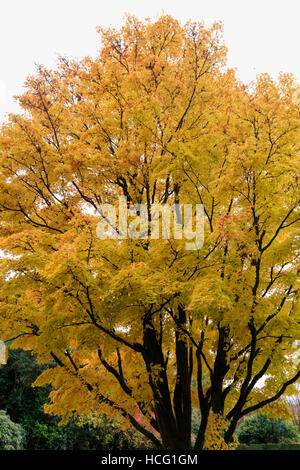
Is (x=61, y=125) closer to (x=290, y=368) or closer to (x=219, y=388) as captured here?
(x=219, y=388)

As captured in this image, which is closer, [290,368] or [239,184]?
[239,184]

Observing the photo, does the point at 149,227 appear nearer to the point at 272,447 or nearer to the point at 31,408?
the point at 31,408

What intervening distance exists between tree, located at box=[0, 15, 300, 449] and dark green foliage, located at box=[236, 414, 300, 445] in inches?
558

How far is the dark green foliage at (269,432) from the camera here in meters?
18.6

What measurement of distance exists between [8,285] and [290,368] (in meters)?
5.46

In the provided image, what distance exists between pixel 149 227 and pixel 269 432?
62.9 feet

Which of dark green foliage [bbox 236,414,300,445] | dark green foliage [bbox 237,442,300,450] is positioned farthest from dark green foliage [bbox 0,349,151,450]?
dark green foliage [bbox 236,414,300,445]

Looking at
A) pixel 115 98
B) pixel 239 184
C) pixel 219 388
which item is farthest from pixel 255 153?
pixel 219 388

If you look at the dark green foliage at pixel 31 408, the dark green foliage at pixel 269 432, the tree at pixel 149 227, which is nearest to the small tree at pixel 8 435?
the dark green foliage at pixel 31 408

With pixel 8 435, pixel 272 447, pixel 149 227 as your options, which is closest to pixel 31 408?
pixel 8 435

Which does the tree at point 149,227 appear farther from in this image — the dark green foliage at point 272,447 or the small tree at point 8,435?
the dark green foliage at point 272,447

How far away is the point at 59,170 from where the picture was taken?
602 centimetres

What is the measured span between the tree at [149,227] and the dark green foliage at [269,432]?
1417 cm

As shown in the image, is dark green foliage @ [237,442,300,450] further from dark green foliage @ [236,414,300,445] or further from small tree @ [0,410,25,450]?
small tree @ [0,410,25,450]
